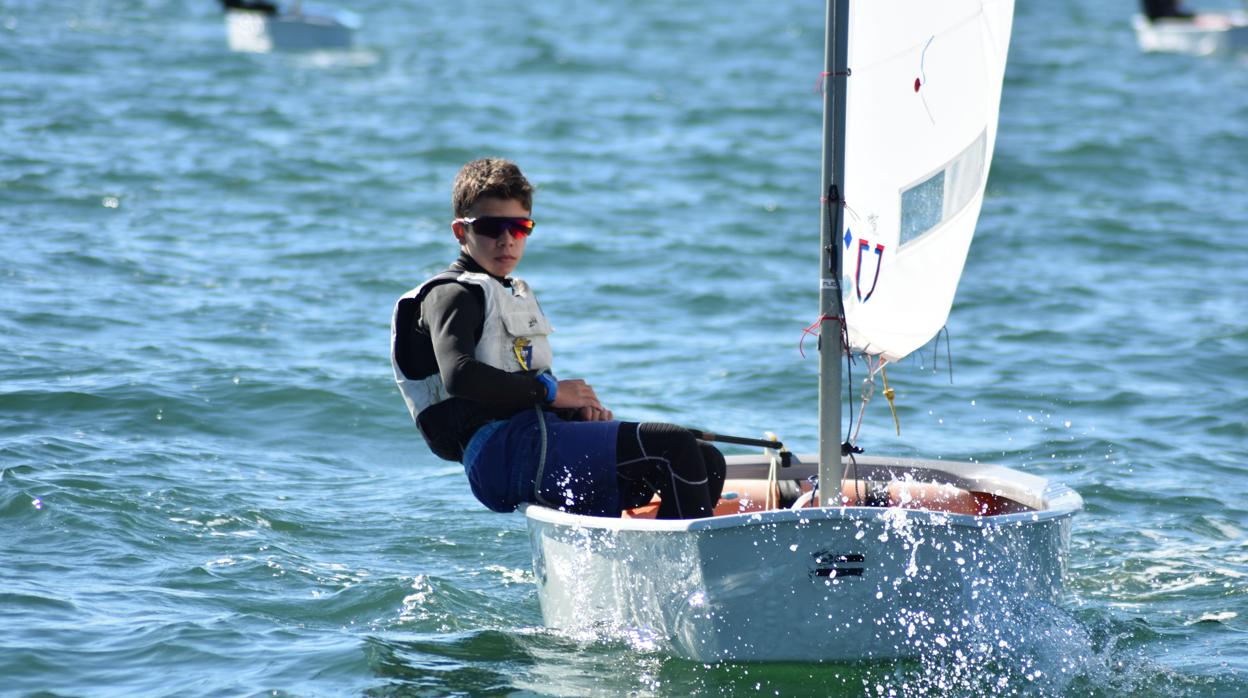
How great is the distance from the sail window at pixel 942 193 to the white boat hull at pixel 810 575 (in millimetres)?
798

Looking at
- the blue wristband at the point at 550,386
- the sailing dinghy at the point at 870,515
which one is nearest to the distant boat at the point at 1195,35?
the sailing dinghy at the point at 870,515

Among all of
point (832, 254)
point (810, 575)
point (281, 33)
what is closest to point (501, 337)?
point (832, 254)

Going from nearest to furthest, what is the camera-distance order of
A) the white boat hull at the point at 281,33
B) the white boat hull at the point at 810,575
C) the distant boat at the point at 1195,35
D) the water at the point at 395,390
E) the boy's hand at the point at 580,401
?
the white boat hull at the point at 810,575, the boy's hand at the point at 580,401, the water at the point at 395,390, the white boat hull at the point at 281,33, the distant boat at the point at 1195,35

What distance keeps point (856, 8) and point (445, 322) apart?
126 centimetres

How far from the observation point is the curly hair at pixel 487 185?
12.9ft

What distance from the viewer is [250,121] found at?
48.6 feet

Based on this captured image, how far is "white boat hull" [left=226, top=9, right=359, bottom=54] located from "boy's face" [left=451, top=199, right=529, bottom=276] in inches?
740

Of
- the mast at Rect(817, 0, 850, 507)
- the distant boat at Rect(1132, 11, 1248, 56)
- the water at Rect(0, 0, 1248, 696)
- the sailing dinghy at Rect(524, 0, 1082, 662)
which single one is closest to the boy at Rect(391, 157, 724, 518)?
the sailing dinghy at Rect(524, 0, 1082, 662)

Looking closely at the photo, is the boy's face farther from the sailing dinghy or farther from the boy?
the sailing dinghy

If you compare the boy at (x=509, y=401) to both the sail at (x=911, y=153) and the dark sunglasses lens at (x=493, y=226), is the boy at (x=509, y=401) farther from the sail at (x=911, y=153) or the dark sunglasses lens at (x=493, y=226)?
the sail at (x=911, y=153)

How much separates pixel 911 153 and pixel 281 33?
773 inches

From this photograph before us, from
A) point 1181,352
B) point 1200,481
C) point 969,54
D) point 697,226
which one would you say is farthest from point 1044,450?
point 697,226

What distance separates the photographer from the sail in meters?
3.79

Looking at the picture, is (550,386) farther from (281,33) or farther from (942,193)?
(281,33)
